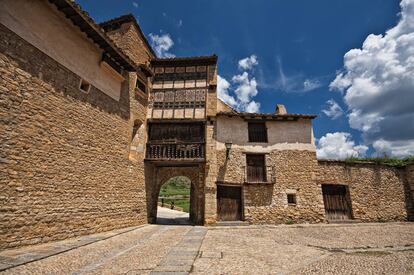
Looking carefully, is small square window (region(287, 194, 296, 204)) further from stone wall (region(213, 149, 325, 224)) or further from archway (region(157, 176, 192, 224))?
archway (region(157, 176, 192, 224))

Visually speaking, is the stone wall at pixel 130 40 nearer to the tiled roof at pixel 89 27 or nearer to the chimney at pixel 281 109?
the tiled roof at pixel 89 27

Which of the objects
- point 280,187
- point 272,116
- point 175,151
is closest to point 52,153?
point 175,151

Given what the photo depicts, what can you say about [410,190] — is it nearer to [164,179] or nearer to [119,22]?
[164,179]

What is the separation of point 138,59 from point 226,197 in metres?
8.45

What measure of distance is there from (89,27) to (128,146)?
15.2 feet

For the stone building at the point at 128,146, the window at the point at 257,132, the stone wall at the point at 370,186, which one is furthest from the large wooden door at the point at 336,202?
the window at the point at 257,132

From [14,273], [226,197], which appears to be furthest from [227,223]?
[14,273]

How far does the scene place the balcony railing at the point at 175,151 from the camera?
1086 cm

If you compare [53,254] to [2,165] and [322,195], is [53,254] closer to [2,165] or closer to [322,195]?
[2,165]

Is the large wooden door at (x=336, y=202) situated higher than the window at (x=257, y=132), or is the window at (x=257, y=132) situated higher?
the window at (x=257, y=132)

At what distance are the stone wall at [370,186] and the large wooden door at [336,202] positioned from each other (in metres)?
0.26

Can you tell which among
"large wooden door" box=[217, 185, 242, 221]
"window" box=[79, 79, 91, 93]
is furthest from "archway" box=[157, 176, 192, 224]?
"window" box=[79, 79, 91, 93]

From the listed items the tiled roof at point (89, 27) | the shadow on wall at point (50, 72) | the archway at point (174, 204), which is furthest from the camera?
the archway at point (174, 204)

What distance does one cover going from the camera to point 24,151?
5453 millimetres
